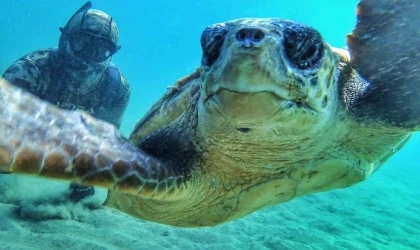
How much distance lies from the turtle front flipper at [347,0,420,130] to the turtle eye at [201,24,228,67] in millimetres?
1306

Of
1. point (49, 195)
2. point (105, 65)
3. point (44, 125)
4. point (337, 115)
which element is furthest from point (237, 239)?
point (105, 65)

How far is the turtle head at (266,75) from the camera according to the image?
54.7 inches

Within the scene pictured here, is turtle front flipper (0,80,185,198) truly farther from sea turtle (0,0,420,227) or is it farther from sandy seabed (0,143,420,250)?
sandy seabed (0,143,420,250)

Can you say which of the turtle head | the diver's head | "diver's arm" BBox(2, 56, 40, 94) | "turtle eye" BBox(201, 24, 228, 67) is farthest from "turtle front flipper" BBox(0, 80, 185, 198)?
the diver's head

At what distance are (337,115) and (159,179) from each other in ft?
4.54

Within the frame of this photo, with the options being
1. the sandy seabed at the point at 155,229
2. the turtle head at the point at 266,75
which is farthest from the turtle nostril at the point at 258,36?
the sandy seabed at the point at 155,229

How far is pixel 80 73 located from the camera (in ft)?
16.8

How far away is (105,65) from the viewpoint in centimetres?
546

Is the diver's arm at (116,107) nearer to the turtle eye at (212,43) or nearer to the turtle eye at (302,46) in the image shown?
the turtle eye at (212,43)

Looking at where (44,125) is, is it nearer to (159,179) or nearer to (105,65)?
(159,179)

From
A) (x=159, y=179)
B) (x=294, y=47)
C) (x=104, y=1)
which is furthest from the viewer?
(x=104, y=1)

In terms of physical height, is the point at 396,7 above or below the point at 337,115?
above

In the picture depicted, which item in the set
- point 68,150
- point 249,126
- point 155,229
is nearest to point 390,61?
point 249,126

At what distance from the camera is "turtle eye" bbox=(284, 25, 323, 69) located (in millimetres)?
1562
